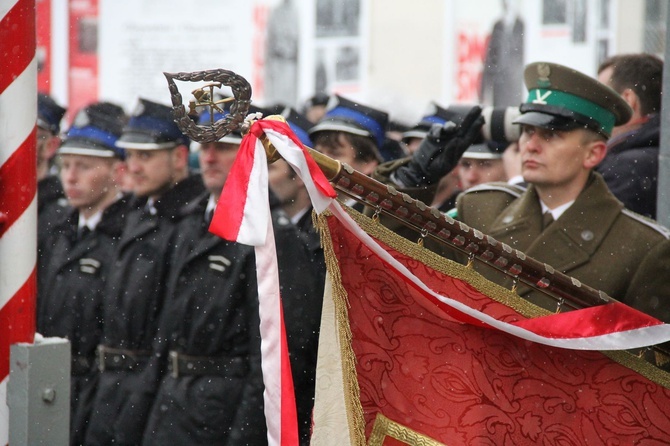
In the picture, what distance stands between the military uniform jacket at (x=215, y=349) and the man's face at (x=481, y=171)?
1767 mm

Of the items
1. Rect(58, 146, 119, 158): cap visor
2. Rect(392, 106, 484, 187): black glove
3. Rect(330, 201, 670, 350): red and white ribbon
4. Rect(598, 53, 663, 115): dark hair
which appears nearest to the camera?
Rect(330, 201, 670, 350): red and white ribbon

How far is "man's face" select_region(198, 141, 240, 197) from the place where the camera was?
18.1 feet

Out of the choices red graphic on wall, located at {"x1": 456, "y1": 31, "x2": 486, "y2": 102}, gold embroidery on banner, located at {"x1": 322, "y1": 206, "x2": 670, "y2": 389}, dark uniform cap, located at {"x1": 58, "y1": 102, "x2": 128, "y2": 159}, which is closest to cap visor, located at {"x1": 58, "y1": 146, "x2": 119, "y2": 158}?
dark uniform cap, located at {"x1": 58, "y1": 102, "x2": 128, "y2": 159}

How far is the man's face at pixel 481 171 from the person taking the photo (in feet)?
20.5

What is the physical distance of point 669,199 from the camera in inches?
169

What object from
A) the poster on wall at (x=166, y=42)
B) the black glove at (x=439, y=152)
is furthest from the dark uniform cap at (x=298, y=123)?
the poster on wall at (x=166, y=42)

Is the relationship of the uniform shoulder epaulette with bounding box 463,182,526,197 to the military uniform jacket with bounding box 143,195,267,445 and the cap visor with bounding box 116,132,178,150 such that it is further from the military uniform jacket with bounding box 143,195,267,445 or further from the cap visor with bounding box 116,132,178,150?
the cap visor with bounding box 116,132,178,150

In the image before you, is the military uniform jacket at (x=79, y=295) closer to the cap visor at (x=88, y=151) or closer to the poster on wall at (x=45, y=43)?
the cap visor at (x=88, y=151)

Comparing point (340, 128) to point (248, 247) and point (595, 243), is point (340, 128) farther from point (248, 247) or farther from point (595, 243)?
point (595, 243)

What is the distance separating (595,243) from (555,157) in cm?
36

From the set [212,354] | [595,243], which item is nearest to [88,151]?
[212,354]

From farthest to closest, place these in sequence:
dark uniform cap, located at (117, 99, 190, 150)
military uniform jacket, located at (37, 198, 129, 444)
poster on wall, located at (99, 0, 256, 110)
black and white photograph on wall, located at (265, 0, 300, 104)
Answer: black and white photograph on wall, located at (265, 0, 300, 104)
poster on wall, located at (99, 0, 256, 110)
dark uniform cap, located at (117, 99, 190, 150)
military uniform jacket, located at (37, 198, 129, 444)

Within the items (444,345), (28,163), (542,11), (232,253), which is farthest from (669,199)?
(542,11)

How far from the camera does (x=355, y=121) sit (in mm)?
5773
